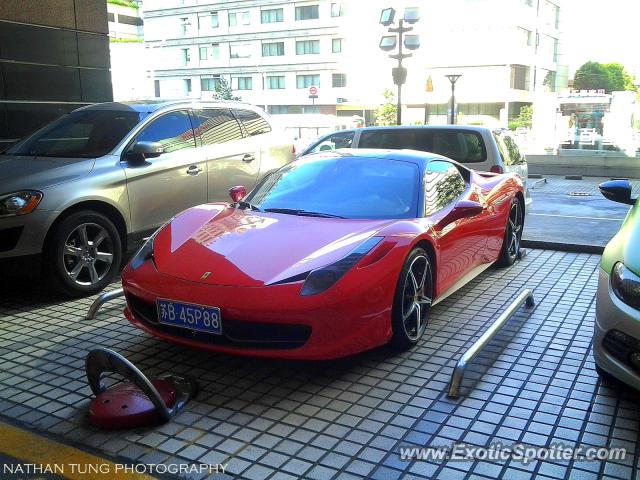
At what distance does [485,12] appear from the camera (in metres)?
53.9

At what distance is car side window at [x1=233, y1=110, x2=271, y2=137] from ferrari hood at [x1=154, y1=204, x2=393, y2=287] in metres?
2.96

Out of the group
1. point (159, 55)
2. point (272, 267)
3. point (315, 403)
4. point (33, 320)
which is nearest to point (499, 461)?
point (315, 403)

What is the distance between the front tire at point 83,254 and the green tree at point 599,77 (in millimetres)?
77672

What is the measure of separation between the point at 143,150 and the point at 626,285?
13.8 feet

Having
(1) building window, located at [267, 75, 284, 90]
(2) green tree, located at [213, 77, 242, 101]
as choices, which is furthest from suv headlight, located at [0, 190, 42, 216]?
(1) building window, located at [267, 75, 284, 90]

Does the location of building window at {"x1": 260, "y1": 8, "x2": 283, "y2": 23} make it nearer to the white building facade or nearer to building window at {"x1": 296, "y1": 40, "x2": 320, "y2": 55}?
the white building facade

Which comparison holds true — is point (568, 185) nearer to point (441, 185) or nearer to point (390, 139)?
point (390, 139)

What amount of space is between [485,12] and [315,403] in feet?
186

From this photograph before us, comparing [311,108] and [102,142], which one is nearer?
[102,142]

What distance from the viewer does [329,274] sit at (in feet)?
11.5

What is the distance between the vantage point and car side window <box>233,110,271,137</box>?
7277 millimetres

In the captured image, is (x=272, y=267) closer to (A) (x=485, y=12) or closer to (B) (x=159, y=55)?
(A) (x=485, y=12)

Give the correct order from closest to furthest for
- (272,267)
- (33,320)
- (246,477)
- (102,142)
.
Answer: (246,477)
(272,267)
(33,320)
(102,142)

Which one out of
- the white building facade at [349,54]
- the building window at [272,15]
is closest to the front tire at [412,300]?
the white building facade at [349,54]
